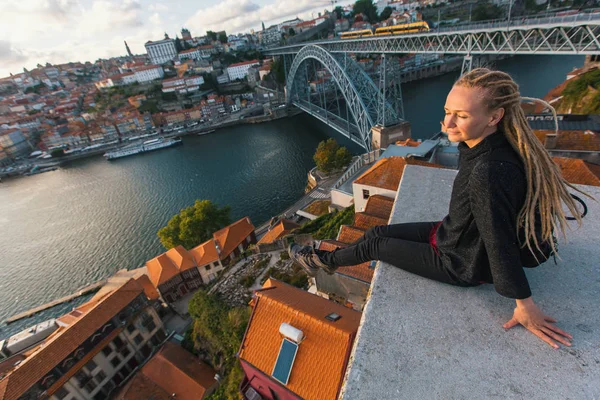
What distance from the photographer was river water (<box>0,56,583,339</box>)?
87.1 ft

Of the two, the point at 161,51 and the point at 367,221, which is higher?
the point at 161,51

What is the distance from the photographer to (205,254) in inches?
779

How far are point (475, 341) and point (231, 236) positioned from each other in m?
20.1

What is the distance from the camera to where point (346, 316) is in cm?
579

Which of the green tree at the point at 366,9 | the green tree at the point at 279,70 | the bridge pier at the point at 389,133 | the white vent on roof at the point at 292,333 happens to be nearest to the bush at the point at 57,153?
the green tree at the point at 279,70

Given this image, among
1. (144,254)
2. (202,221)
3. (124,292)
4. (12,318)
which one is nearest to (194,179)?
(144,254)

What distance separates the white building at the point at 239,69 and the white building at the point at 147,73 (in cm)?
2633

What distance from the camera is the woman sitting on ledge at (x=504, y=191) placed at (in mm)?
1769

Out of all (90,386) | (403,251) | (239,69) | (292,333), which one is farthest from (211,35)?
(403,251)

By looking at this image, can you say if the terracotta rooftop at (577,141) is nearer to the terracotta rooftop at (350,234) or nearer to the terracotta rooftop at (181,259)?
the terracotta rooftop at (350,234)

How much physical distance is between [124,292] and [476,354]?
1624cm

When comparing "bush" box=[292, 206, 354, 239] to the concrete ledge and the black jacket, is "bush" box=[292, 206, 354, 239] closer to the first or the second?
the concrete ledge

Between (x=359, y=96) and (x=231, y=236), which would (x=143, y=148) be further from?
(x=359, y=96)

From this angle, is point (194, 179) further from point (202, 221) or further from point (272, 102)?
point (272, 102)
